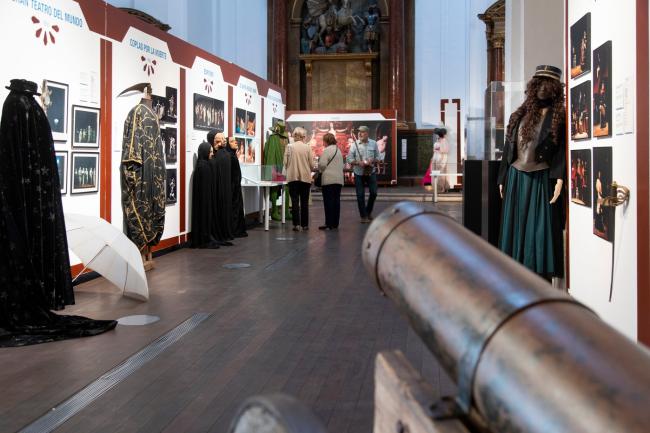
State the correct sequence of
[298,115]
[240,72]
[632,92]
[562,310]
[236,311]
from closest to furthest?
[562,310] < [632,92] < [236,311] < [240,72] < [298,115]

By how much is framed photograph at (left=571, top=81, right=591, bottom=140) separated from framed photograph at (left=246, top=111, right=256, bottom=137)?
7788 millimetres

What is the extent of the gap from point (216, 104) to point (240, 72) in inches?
58.8

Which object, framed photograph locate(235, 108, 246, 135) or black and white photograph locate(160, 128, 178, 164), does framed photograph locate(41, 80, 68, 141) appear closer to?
black and white photograph locate(160, 128, 178, 164)

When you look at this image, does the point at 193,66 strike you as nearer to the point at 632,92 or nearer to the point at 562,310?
the point at 632,92

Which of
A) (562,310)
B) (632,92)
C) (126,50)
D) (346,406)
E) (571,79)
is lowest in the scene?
(346,406)

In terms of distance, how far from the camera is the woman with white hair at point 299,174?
450 inches

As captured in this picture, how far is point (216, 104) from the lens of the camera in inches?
416

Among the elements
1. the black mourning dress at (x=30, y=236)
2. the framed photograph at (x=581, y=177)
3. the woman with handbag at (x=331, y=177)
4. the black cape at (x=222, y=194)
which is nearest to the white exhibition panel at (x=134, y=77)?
the black cape at (x=222, y=194)

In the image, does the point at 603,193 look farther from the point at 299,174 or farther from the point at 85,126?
the point at 299,174

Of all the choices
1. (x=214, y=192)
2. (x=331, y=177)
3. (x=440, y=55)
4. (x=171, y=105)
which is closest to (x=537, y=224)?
(x=171, y=105)

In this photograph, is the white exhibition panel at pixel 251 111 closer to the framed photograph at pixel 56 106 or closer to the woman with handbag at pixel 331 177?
the woman with handbag at pixel 331 177

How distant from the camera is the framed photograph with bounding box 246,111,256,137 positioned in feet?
40.3

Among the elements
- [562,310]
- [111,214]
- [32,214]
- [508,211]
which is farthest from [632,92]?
[111,214]

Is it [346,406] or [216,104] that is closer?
[346,406]
